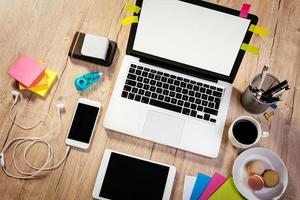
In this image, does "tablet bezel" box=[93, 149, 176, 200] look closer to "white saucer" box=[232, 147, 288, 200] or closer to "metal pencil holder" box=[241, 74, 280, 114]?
"white saucer" box=[232, 147, 288, 200]

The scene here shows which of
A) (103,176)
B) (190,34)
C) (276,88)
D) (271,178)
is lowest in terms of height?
(103,176)

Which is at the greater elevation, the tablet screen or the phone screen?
the phone screen

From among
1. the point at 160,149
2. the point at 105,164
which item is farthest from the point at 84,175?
the point at 160,149

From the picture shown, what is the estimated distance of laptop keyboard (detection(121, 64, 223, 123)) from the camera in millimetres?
1015

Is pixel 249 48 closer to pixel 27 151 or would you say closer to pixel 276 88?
pixel 276 88

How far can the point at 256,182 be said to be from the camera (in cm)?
95

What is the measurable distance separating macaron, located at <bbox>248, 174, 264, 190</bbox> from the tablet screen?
23 centimetres

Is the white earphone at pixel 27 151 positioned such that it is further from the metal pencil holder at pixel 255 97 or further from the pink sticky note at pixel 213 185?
the metal pencil holder at pixel 255 97

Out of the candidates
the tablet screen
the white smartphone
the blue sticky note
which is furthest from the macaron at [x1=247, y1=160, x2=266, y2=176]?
the white smartphone

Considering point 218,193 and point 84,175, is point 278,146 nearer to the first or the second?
point 218,193

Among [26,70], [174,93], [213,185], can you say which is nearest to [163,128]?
[174,93]

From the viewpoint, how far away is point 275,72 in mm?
1094

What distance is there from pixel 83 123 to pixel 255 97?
501mm

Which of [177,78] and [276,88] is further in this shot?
[177,78]
